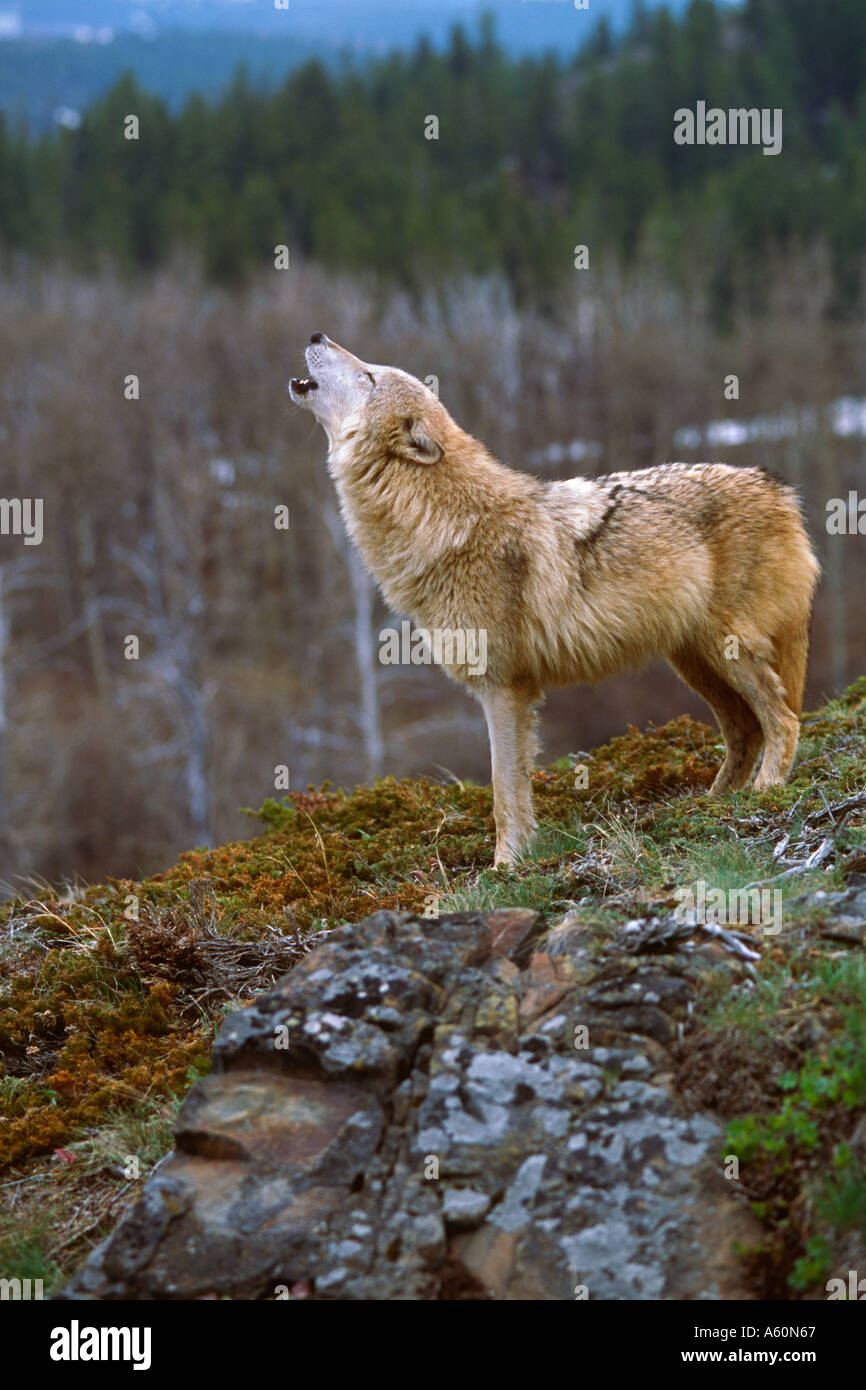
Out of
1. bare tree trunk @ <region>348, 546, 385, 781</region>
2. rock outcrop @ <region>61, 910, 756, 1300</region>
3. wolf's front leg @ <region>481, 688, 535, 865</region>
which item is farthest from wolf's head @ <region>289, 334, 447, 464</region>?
bare tree trunk @ <region>348, 546, 385, 781</region>

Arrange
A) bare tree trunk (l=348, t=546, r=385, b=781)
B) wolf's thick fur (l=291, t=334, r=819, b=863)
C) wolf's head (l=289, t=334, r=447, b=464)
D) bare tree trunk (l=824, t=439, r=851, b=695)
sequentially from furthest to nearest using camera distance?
bare tree trunk (l=824, t=439, r=851, b=695) < bare tree trunk (l=348, t=546, r=385, b=781) < wolf's head (l=289, t=334, r=447, b=464) < wolf's thick fur (l=291, t=334, r=819, b=863)

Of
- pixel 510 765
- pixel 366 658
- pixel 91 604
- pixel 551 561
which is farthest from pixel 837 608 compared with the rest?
pixel 510 765

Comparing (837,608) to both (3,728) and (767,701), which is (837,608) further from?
(767,701)

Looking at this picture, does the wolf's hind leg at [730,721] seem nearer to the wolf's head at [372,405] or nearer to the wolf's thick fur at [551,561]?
the wolf's thick fur at [551,561]

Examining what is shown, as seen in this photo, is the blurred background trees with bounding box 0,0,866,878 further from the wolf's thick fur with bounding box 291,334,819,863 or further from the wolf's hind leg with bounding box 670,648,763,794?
the wolf's hind leg with bounding box 670,648,763,794

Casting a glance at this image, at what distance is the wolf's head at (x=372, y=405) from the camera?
745 centimetres

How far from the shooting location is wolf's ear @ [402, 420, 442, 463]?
24.3 ft

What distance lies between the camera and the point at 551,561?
23.7 feet

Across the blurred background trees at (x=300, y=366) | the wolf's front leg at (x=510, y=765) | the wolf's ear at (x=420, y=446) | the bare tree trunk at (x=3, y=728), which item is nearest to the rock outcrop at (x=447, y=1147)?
the wolf's front leg at (x=510, y=765)

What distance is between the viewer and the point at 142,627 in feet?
143

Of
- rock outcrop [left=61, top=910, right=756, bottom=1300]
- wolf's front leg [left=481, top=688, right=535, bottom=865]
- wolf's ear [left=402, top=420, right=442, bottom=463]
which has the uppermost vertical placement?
wolf's ear [left=402, top=420, right=442, bottom=463]

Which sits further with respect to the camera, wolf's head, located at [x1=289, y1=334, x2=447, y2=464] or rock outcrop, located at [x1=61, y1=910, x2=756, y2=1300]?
wolf's head, located at [x1=289, y1=334, x2=447, y2=464]

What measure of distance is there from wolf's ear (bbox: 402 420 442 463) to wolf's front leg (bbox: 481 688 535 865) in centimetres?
143

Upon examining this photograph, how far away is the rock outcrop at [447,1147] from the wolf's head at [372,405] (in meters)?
3.61
